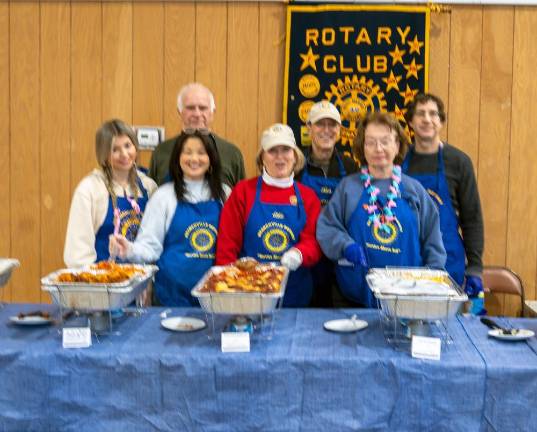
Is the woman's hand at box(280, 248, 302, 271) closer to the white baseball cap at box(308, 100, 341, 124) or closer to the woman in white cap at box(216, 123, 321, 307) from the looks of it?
the woman in white cap at box(216, 123, 321, 307)

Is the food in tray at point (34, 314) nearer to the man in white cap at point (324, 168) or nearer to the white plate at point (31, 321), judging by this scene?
the white plate at point (31, 321)

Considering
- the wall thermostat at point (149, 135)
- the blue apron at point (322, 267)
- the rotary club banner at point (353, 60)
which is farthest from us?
the wall thermostat at point (149, 135)

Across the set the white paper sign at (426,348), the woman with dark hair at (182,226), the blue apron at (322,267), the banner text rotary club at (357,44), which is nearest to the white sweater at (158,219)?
the woman with dark hair at (182,226)

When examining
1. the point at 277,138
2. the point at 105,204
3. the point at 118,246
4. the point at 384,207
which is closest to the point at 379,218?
the point at 384,207

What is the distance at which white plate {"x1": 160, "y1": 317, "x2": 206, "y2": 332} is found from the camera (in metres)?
2.01

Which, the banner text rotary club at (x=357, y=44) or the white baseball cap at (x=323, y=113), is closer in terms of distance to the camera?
the white baseball cap at (x=323, y=113)

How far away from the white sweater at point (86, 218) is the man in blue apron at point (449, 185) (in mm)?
1358

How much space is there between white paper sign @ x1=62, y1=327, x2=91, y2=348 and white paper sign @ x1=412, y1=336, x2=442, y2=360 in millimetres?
956

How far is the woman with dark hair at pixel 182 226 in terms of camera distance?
249 cm

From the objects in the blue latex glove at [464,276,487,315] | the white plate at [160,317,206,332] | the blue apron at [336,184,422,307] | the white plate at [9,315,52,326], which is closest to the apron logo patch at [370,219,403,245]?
the blue apron at [336,184,422,307]

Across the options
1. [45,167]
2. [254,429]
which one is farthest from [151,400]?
[45,167]

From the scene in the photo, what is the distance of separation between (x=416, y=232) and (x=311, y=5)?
171cm

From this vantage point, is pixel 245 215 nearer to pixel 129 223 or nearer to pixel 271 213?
pixel 271 213

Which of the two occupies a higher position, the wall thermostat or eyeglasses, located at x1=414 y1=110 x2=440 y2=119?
eyeglasses, located at x1=414 y1=110 x2=440 y2=119
